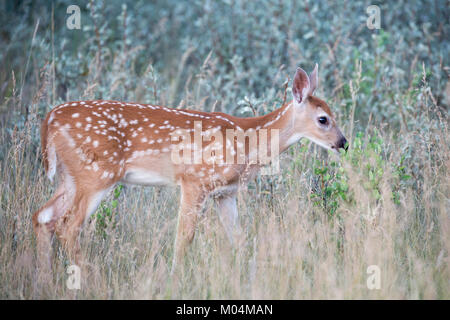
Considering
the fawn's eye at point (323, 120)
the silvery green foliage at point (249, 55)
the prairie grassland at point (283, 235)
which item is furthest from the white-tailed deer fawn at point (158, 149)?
the silvery green foliage at point (249, 55)

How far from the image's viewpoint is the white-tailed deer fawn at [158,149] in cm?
477

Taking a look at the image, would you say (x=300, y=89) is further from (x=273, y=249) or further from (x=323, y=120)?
(x=273, y=249)

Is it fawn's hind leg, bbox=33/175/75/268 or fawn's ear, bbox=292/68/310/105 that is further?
fawn's ear, bbox=292/68/310/105

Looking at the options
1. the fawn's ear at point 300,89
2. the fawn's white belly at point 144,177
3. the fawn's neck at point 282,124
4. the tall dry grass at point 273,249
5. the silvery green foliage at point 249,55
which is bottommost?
the tall dry grass at point 273,249

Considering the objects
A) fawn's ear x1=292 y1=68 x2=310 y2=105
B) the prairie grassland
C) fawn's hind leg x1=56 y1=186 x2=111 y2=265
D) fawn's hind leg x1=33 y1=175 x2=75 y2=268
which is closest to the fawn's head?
fawn's ear x1=292 y1=68 x2=310 y2=105

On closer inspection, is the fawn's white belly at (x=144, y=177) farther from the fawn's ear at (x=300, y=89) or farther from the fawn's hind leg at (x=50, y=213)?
the fawn's ear at (x=300, y=89)

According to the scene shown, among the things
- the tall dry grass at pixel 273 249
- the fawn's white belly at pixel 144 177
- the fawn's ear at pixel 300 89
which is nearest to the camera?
the tall dry grass at pixel 273 249

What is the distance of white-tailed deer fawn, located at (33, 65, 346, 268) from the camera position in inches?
188

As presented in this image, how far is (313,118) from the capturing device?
5.25 metres

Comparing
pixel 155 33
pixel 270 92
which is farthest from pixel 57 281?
pixel 155 33

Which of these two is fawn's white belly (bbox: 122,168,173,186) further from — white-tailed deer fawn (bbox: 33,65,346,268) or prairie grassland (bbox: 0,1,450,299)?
prairie grassland (bbox: 0,1,450,299)

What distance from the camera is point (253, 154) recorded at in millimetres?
5223

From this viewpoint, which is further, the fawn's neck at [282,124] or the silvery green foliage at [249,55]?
the silvery green foliage at [249,55]
